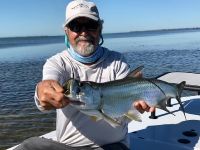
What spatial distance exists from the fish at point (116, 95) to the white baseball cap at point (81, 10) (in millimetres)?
956

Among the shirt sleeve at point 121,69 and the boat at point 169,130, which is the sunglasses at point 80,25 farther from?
the boat at point 169,130

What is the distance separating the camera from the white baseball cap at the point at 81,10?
14.3 feet

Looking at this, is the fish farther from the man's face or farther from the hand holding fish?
the man's face

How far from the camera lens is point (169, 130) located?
20.7 feet

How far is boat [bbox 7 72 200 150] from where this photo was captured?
5.64 metres

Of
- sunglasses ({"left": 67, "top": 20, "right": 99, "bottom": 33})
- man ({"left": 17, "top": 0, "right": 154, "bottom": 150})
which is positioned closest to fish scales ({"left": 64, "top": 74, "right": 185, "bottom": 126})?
man ({"left": 17, "top": 0, "right": 154, "bottom": 150})

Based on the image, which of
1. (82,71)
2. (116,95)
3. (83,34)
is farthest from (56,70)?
(116,95)

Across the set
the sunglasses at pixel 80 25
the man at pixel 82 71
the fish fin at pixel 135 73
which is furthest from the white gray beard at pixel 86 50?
the fish fin at pixel 135 73

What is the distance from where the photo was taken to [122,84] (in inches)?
147

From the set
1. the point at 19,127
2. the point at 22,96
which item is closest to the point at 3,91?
the point at 22,96

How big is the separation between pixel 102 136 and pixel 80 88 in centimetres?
127

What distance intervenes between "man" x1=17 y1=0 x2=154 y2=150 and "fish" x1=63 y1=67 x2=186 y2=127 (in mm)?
531

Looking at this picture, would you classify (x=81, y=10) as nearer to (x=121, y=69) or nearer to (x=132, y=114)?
(x=121, y=69)

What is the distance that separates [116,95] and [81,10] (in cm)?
129
